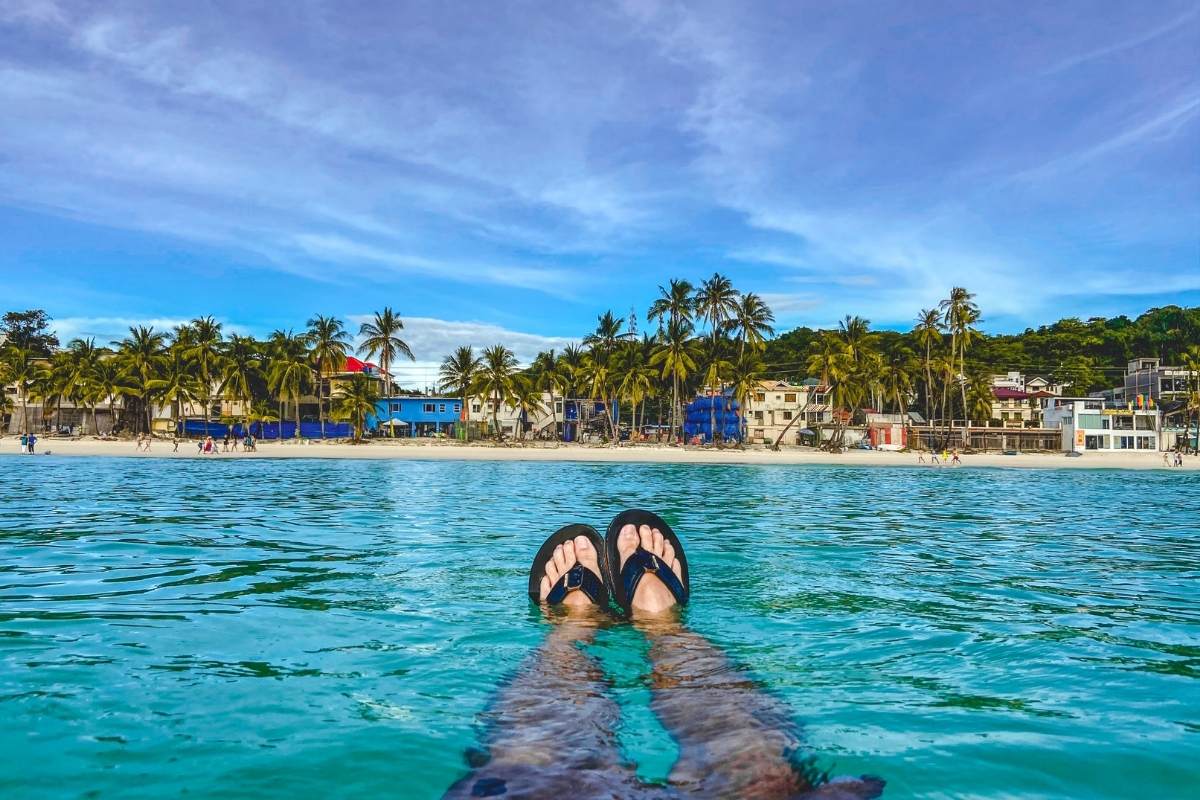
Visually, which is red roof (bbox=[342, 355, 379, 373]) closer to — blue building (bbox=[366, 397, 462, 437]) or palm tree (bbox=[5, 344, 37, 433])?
blue building (bbox=[366, 397, 462, 437])

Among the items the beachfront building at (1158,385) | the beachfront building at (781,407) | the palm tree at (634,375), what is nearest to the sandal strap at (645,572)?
the palm tree at (634,375)

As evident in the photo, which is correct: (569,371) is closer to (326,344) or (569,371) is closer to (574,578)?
(326,344)

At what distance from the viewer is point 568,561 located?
5.20 meters

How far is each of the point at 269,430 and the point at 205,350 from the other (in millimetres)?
7734

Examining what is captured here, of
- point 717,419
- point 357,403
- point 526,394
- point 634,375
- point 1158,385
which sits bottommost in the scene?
point 717,419

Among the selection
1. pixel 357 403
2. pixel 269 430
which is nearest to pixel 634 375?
pixel 357 403

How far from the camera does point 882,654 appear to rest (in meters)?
4.38

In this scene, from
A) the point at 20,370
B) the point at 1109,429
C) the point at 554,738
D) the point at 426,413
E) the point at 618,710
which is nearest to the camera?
the point at 554,738

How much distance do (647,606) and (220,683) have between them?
2.38 meters

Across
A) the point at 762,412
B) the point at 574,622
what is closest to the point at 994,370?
the point at 762,412

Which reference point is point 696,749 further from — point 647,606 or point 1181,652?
point 1181,652

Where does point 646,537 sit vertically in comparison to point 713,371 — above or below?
below

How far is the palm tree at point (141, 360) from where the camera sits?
52438 mm

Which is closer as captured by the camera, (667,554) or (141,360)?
(667,554)
